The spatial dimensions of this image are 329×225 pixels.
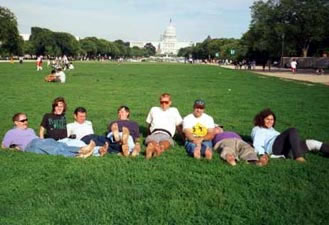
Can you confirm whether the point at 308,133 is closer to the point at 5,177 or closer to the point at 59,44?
the point at 5,177

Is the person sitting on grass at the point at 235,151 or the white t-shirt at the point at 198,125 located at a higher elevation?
the white t-shirt at the point at 198,125

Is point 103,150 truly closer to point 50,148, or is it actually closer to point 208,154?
point 50,148

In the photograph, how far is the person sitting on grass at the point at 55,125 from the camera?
8.91 metres

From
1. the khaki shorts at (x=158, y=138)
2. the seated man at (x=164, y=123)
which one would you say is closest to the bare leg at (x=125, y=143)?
the khaki shorts at (x=158, y=138)

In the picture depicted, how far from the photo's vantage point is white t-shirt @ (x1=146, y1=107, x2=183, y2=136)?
30.9 ft

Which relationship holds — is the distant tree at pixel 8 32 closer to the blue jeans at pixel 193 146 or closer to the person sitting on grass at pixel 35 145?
the person sitting on grass at pixel 35 145

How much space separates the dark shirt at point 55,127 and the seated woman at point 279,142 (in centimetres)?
368

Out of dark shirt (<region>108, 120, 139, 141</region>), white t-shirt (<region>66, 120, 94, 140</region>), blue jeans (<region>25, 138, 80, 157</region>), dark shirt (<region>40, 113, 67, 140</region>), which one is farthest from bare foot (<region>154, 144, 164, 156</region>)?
dark shirt (<region>40, 113, 67, 140</region>)

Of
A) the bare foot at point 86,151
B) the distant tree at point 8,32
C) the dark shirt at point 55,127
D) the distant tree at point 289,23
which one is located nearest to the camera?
the bare foot at point 86,151

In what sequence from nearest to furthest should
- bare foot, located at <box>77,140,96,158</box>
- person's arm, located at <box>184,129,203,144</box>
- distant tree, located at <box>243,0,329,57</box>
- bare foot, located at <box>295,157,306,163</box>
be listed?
bare foot, located at <box>295,157,306,163</box> → bare foot, located at <box>77,140,96,158</box> → person's arm, located at <box>184,129,203,144</box> → distant tree, located at <box>243,0,329,57</box>

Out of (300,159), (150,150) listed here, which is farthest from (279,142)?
(150,150)

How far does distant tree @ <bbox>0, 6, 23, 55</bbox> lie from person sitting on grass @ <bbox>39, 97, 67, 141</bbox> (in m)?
93.8

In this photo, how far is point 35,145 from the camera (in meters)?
8.30

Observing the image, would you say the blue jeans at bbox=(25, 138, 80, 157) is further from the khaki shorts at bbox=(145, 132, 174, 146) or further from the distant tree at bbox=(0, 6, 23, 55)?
the distant tree at bbox=(0, 6, 23, 55)
